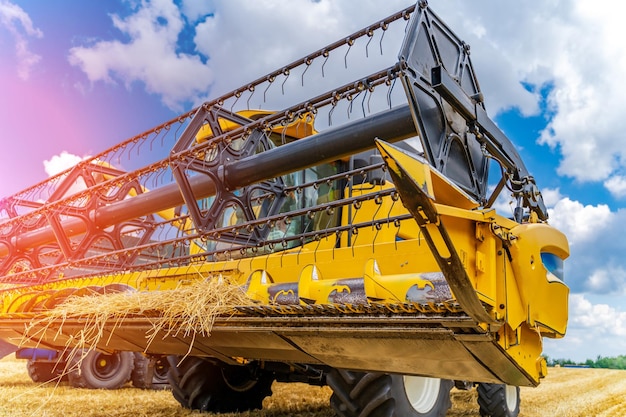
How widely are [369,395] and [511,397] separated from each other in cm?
282

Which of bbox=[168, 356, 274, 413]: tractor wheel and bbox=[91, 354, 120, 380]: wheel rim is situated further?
bbox=[91, 354, 120, 380]: wheel rim

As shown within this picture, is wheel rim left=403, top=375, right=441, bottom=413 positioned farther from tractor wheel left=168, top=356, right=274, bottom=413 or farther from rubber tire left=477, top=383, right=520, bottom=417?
rubber tire left=477, top=383, right=520, bottom=417

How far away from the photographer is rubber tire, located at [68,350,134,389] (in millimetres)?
6477

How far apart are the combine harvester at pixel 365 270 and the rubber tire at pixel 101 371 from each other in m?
1.61

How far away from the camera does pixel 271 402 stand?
5316 millimetres

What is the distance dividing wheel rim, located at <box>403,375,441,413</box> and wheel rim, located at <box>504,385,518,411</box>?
6.40 ft

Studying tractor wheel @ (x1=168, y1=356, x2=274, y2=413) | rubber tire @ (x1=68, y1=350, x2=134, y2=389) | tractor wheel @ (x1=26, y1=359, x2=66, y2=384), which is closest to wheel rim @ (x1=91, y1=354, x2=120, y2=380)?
rubber tire @ (x1=68, y1=350, x2=134, y2=389)

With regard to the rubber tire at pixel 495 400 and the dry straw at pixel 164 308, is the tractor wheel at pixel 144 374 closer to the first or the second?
the dry straw at pixel 164 308

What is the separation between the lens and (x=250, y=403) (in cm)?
470

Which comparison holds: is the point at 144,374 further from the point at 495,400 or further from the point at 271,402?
the point at 495,400

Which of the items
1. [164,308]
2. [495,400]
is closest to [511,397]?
[495,400]

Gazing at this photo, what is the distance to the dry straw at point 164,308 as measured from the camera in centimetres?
300

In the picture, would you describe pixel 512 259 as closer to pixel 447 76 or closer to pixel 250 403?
pixel 447 76

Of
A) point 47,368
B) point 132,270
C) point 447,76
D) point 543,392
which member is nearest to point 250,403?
point 132,270
